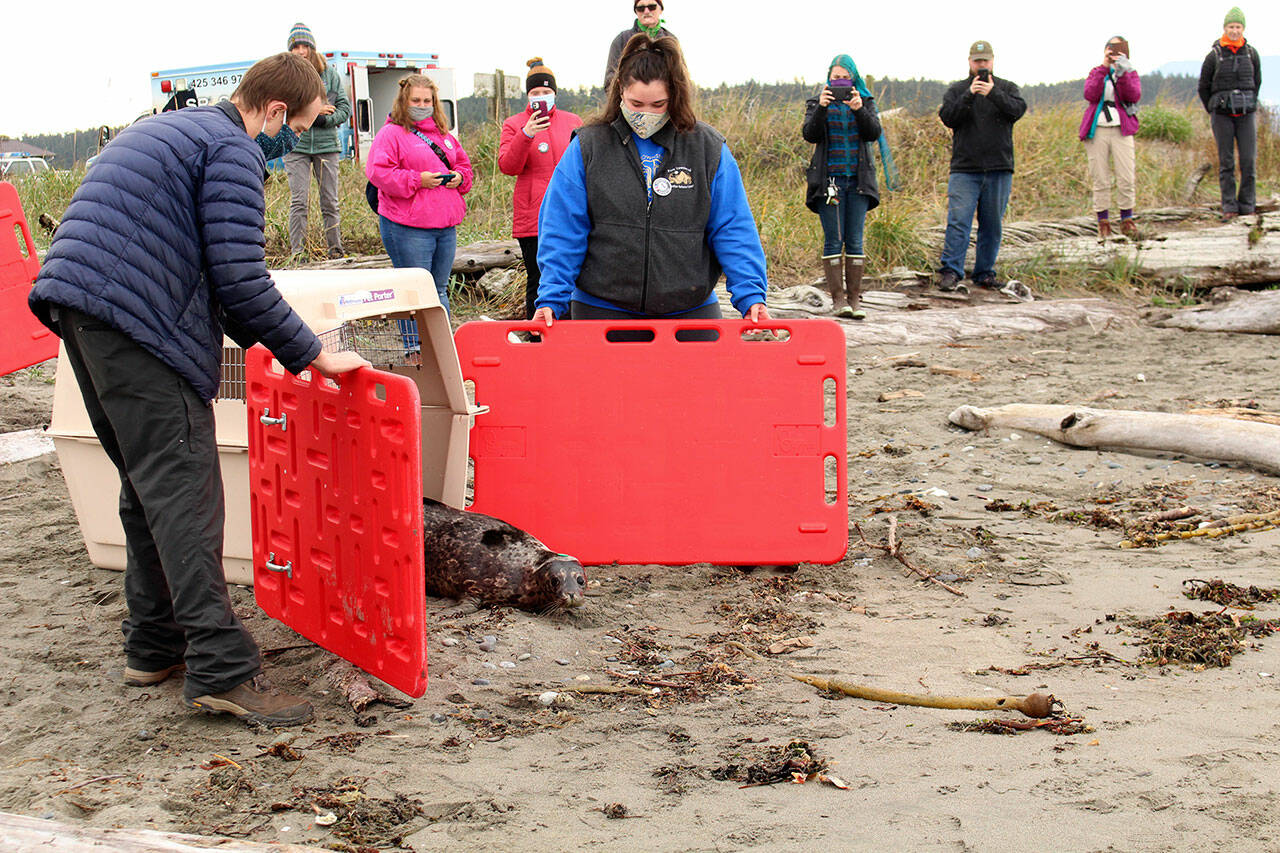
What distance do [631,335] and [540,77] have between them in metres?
3.68

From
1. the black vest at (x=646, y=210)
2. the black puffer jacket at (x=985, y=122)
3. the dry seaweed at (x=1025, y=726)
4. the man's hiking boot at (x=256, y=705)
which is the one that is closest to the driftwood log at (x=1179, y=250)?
the black puffer jacket at (x=985, y=122)

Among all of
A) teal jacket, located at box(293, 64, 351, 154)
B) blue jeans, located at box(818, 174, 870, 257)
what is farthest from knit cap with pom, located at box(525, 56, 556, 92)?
blue jeans, located at box(818, 174, 870, 257)

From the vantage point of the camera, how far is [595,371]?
4930 mm

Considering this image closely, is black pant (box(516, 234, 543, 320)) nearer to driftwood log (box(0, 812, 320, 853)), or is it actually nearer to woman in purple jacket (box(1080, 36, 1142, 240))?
driftwood log (box(0, 812, 320, 853))

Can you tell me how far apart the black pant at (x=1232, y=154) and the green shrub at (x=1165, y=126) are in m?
7.17

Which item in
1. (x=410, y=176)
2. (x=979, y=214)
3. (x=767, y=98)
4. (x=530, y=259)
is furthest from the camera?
(x=767, y=98)

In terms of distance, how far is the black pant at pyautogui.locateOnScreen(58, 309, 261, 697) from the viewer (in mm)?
3191

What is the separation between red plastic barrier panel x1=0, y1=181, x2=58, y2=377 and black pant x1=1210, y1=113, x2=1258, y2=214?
44.4ft

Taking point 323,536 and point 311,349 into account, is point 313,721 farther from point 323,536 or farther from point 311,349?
point 311,349

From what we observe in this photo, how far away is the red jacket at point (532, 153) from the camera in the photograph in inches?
320

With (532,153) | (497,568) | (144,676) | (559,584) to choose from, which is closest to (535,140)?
(532,153)

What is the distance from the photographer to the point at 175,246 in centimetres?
317

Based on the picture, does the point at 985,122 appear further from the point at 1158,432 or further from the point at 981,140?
the point at 1158,432

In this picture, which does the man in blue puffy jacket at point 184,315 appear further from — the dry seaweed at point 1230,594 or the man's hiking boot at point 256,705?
the dry seaweed at point 1230,594
